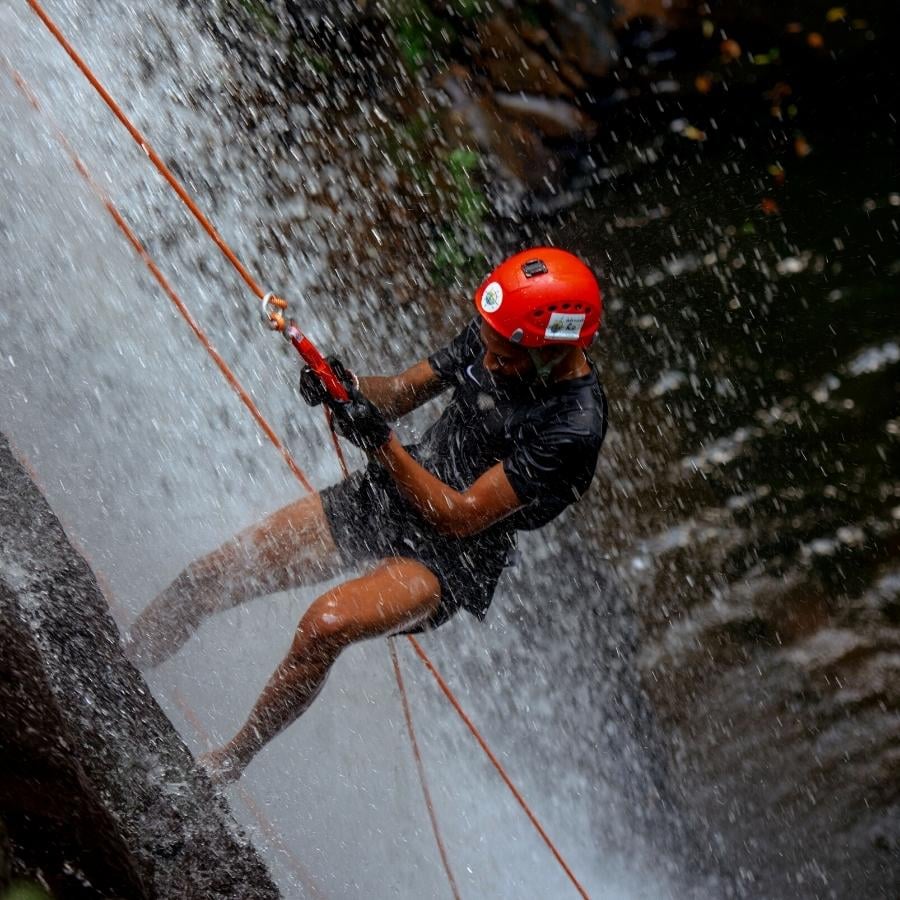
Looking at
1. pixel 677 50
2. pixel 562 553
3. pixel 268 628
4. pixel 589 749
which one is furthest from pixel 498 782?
pixel 677 50

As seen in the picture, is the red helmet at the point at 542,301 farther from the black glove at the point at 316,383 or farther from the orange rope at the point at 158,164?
the orange rope at the point at 158,164

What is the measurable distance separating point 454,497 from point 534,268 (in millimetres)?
687

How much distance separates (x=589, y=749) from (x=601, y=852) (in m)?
0.55

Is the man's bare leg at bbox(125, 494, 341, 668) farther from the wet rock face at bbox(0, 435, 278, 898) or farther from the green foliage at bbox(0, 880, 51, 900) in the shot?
the green foliage at bbox(0, 880, 51, 900)

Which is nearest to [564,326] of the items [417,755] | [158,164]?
[158,164]

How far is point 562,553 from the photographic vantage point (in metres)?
5.83

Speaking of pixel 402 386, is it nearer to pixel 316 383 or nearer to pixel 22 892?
pixel 316 383

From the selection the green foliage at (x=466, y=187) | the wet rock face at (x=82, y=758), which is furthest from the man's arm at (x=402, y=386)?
the green foliage at (x=466, y=187)

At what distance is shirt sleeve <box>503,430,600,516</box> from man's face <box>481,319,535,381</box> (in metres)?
0.20

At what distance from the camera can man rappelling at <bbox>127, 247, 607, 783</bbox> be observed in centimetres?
276

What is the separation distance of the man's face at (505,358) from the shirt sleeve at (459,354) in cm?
29

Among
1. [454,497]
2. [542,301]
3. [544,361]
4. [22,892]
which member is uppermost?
[22,892]

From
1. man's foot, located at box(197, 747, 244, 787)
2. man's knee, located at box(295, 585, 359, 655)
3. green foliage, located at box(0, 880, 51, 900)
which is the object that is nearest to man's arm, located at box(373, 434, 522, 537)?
man's knee, located at box(295, 585, 359, 655)

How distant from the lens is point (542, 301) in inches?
107
